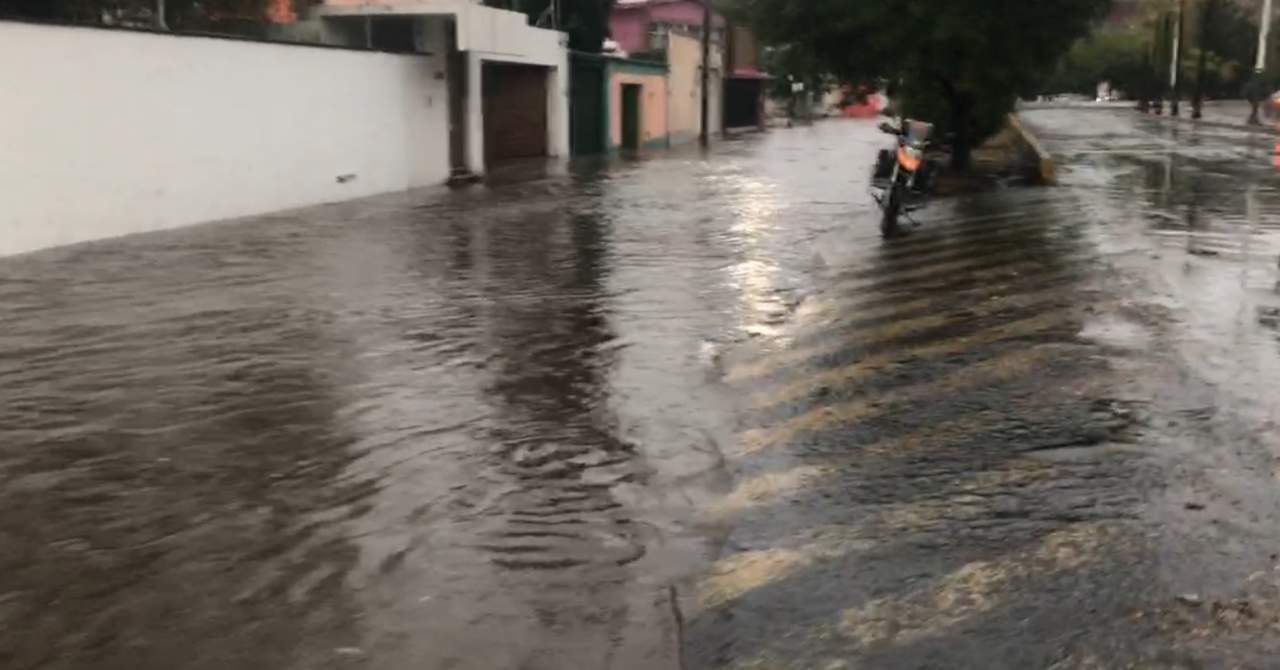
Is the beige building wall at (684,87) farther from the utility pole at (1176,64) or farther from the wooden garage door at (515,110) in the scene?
the utility pole at (1176,64)

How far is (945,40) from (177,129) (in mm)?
10338

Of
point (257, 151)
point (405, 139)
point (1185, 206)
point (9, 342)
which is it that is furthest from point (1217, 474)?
point (405, 139)

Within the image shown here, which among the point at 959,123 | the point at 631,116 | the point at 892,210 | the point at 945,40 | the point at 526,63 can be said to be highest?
the point at 945,40

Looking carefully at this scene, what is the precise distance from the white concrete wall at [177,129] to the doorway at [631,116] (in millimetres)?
18004

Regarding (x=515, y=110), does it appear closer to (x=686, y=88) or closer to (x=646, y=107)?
(x=646, y=107)

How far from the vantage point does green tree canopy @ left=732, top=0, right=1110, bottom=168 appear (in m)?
18.2

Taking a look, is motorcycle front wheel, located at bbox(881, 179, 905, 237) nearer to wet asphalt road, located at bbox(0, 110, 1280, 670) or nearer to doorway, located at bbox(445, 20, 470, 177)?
wet asphalt road, located at bbox(0, 110, 1280, 670)

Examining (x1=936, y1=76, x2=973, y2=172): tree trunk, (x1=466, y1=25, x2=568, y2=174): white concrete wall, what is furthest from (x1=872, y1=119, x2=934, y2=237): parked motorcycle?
(x1=466, y1=25, x2=568, y2=174): white concrete wall

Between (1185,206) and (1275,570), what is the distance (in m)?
12.7

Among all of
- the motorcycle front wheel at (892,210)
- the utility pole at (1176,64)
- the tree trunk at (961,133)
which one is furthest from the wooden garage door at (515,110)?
the utility pole at (1176,64)

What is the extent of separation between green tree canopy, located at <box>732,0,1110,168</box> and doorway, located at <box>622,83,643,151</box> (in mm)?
17679

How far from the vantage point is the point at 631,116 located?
39.7 metres

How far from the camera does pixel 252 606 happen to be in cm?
429

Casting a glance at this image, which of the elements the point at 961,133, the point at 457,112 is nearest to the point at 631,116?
the point at 457,112
